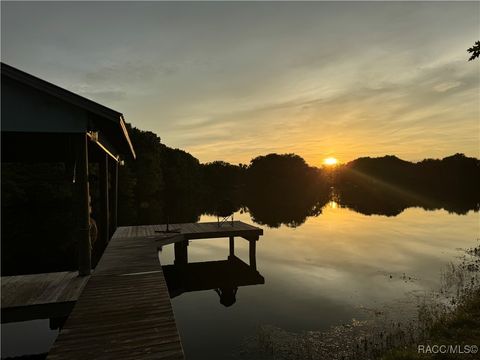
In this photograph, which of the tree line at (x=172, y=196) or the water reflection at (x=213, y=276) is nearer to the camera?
the water reflection at (x=213, y=276)

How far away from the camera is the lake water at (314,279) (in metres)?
11.4

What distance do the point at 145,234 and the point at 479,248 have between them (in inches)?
817

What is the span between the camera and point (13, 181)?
4050 cm

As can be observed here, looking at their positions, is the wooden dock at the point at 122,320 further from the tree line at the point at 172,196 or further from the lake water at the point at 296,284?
the tree line at the point at 172,196

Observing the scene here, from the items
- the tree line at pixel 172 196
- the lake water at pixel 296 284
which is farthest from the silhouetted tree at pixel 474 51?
the tree line at pixel 172 196

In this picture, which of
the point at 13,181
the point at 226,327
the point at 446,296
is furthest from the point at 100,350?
the point at 13,181

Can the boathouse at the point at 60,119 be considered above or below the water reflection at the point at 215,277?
above

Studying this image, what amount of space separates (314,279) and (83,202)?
1175 cm

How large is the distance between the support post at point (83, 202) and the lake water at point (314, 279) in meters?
3.91

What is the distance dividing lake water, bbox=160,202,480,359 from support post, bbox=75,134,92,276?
391 centimetres

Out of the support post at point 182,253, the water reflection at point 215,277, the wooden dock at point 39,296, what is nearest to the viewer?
the wooden dock at point 39,296

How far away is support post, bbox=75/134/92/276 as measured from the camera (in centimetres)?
1002

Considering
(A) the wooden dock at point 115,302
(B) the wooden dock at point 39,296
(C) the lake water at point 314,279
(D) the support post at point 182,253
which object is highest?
(A) the wooden dock at point 115,302

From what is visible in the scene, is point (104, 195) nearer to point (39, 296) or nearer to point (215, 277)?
point (215, 277)
